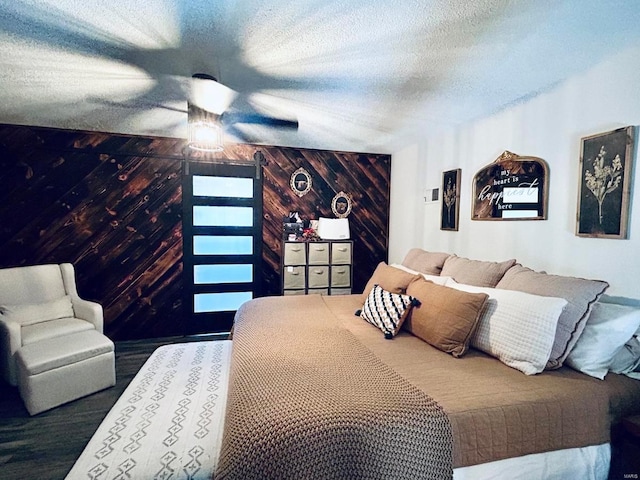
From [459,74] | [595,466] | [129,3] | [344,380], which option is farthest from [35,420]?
[459,74]

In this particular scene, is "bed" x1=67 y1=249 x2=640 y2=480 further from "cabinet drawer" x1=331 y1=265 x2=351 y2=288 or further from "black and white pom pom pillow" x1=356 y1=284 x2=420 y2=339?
"cabinet drawer" x1=331 y1=265 x2=351 y2=288

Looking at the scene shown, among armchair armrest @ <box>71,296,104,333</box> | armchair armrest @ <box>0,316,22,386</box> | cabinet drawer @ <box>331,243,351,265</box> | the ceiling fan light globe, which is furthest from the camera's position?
cabinet drawer @ <box>331,243,351,265</box>

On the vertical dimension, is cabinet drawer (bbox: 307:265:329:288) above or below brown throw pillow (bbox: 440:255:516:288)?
below

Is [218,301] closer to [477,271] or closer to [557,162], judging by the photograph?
[477,271]

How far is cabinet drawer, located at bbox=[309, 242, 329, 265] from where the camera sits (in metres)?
3.64

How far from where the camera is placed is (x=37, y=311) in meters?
2.77

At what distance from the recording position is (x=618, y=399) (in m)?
1.34

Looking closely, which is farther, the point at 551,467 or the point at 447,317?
the point at 447,317

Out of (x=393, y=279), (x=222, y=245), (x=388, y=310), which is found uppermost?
(x=222, y=245)

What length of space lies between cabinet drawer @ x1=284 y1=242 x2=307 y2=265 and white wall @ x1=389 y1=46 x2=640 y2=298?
149cm

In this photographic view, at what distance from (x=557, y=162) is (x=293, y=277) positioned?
2.65 metres

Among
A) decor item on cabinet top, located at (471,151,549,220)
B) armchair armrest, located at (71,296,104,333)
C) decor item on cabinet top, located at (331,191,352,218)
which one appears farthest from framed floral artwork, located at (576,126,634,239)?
armchair armrest, located at (71,296,104,333)

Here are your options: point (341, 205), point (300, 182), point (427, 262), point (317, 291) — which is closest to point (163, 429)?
point (427, 262)

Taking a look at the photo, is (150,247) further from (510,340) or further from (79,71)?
(510,340)
